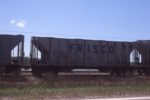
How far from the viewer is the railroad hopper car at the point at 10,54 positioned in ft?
103

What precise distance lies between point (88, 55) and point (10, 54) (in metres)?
8.37

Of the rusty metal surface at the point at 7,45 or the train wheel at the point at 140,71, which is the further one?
the train wheel at the point at 140,71

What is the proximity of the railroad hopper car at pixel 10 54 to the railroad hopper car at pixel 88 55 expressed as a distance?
1518 mm

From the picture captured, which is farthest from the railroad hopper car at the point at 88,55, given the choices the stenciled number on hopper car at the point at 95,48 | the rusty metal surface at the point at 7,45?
the rusty metal surface at the point at 7,45

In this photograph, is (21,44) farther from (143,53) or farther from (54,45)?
(143,53)

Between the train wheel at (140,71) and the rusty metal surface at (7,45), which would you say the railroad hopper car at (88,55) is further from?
the rusty metal surface at (7,45)

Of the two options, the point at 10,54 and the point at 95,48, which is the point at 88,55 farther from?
the point at 10,54

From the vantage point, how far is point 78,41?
1379 inches

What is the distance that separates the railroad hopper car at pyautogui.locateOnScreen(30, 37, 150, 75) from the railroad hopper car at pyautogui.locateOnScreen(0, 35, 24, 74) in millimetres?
1518

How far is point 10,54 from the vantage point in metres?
31.7

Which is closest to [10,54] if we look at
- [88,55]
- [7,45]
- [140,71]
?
[7,45]

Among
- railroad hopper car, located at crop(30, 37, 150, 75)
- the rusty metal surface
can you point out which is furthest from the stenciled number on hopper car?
the rusty metal surface

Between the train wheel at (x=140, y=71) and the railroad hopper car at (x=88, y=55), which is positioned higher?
the railroad hopper car at (x=88, y=55)

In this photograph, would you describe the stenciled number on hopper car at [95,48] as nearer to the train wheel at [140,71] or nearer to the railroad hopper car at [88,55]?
the railroad hopper car at [88,55]
